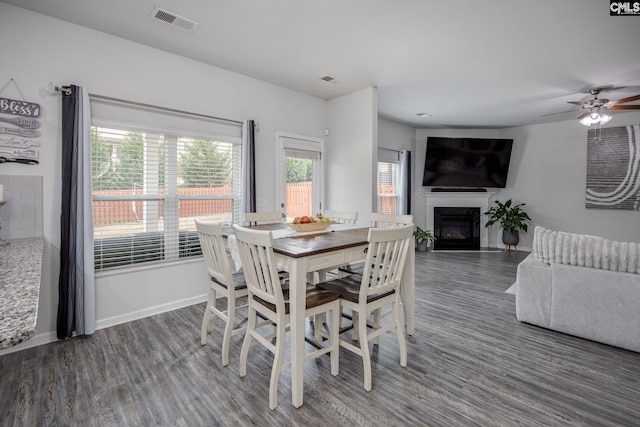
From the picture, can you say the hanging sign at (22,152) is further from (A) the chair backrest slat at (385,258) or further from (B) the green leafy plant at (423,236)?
(B) the green leafy plant at (423,236)

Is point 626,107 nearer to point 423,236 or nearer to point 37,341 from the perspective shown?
point 423,236

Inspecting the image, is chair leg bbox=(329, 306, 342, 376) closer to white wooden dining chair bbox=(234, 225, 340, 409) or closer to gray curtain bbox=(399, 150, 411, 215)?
white wooden dining chair bbox=(234, 225, 340, 409)

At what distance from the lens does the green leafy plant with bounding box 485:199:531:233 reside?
21.5 feet

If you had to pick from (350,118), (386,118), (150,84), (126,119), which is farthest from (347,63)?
(386,118)

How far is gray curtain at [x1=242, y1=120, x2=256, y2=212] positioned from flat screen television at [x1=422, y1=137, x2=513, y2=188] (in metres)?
4.40

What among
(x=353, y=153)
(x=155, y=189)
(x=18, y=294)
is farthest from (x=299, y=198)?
(x=18, y=294)

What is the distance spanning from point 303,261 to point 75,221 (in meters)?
2.17

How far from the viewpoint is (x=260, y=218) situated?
347 cm

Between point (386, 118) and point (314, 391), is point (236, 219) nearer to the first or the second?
point (314, 391)

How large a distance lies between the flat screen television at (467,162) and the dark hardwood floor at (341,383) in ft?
14.6

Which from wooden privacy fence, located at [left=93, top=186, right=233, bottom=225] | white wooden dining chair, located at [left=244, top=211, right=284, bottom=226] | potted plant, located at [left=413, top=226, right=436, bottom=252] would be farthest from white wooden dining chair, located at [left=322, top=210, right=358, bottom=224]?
potted plant, located at [left=413, top=226, right=436, bottom=252]

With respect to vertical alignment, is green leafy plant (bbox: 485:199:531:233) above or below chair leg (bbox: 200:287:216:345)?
above

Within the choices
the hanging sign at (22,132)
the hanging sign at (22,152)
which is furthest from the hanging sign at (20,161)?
the hanging sign at (22,132)

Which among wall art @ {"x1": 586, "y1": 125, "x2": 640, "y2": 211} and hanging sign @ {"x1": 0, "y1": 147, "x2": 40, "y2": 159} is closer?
hanging sign @ {"x1": 0, "y1": 147, "x2": 40, "y2": 159}
